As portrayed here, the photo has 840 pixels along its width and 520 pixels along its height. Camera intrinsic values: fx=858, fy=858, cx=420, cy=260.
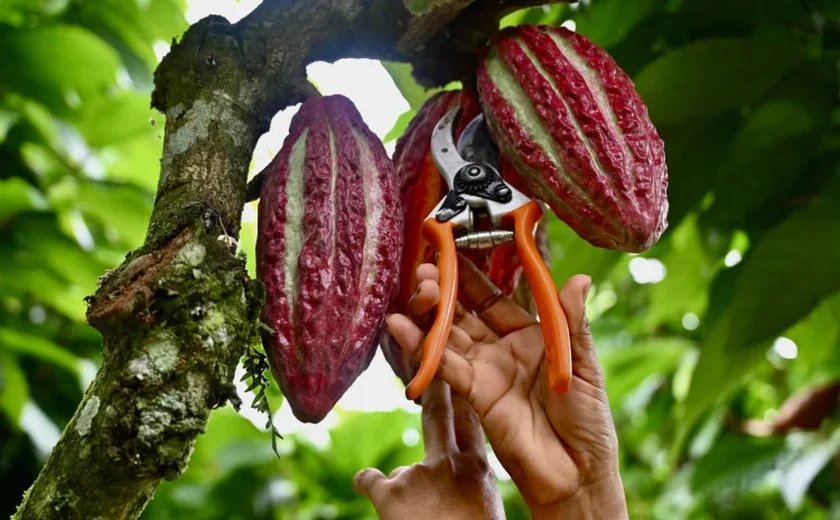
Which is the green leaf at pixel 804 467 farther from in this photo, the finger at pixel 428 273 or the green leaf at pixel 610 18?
the finger at pixel 428 273

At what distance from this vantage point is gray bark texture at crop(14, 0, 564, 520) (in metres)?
0.60

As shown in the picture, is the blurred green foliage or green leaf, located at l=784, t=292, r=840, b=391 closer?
the blurred green foliage

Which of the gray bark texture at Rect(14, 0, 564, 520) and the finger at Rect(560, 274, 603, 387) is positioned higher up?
the gray bark texture at Rect(14, 0, 564, 520)

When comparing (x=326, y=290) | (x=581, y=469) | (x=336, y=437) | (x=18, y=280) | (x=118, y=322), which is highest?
(x=118, y=322)

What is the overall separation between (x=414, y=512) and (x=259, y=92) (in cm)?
45

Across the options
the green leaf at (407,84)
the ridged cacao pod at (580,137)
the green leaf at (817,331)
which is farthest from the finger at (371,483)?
the green leaf at (817,331)

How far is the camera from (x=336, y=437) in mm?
2324

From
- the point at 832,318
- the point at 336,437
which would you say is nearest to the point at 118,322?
the point at 832,318

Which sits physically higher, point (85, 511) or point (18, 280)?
point (85, 511)

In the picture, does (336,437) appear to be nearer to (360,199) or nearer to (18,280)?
(18,280)

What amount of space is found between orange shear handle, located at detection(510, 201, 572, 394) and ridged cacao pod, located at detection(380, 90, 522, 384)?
86mm

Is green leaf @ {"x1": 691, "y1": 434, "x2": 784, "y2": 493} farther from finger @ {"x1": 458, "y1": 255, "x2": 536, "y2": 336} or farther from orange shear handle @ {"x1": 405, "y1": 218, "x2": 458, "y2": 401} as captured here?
orange shear handle @ {"x1": 405, "y1": 218, "x2": 458, "y2": 401}

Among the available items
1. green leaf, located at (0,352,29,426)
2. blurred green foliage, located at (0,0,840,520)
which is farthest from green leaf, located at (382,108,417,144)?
green leaf, located at (0,352,29,426)

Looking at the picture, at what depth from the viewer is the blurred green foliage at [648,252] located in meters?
1.23
